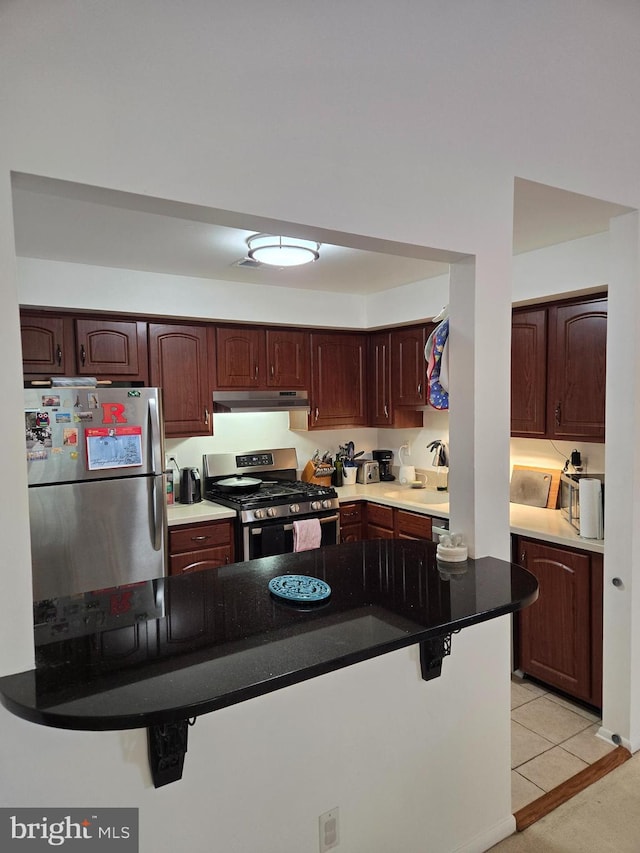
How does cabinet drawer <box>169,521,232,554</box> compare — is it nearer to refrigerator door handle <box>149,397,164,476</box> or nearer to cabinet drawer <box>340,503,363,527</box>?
refrigerator door handle <box>149,397,164,476</box>

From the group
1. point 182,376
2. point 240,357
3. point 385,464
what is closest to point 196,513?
point 182,376

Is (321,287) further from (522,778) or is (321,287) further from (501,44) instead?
(522,778)

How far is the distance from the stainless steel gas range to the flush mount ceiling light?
5.24ft

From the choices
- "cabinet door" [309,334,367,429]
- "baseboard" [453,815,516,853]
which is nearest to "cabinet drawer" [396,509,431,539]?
"cabinet door" [309,334,367,429]

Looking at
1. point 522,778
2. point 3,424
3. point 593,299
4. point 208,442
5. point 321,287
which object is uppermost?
point 321,287

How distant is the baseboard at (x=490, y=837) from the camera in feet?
6.30

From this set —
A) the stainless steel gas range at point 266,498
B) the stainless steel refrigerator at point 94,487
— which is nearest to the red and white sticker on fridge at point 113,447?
the stainless steel refrigerator at point 94,487

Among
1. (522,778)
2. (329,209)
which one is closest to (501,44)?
(329,209)

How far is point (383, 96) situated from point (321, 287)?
2235 mm

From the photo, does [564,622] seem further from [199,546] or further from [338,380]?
[338,380]

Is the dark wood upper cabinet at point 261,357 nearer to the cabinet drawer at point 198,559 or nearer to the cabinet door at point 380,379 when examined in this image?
the cabinet door at point 380,379

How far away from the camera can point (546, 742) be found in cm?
260

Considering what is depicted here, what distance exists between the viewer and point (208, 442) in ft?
13.4

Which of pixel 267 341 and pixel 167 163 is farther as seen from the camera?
pixel 267 341
